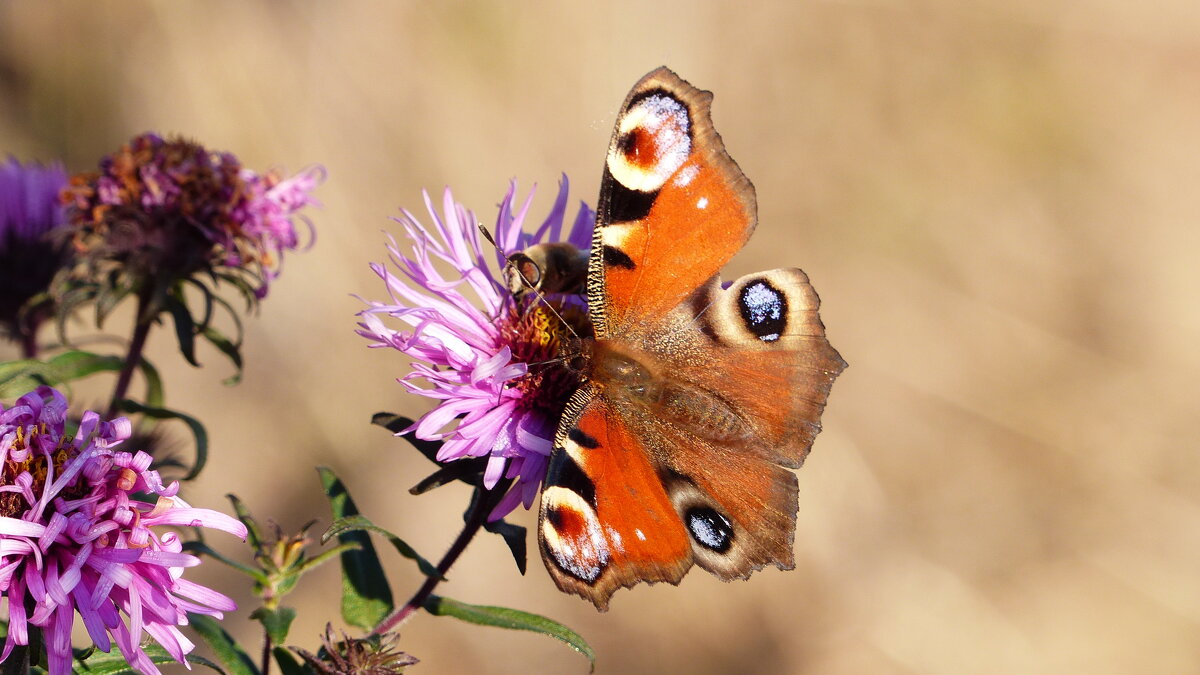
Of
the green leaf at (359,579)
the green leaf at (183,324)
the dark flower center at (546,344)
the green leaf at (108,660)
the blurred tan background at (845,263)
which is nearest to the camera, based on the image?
the green leaf at (108,660)

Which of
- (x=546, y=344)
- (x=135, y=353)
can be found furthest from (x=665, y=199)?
(x=135, y=353)

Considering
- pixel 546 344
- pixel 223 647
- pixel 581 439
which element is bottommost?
pixel 223 647

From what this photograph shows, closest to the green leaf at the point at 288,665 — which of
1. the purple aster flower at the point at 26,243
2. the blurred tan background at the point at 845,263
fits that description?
the purple aster flower at the point at 26,243

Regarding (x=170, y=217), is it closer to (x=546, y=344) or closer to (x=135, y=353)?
(x=135, y=353)

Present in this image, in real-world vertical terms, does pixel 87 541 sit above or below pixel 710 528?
below

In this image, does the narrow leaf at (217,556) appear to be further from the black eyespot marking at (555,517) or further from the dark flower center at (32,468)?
the black eyespot marking at (555,517)

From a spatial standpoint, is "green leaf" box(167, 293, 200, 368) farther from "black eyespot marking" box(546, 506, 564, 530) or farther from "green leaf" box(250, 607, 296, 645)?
"black eyespot marking" box(546, 506, 564, 530)
